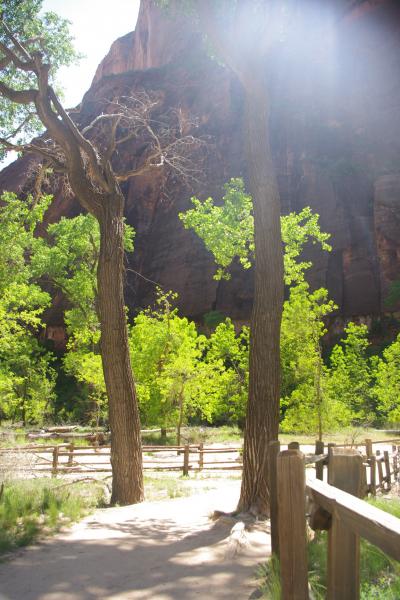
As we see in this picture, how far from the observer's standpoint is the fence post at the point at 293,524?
9.80 feet

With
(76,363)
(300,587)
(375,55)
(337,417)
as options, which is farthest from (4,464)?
(375,55)

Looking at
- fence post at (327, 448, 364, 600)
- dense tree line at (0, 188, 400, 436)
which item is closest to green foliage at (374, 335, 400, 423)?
dense tree line at (0, 188, 400, 436)

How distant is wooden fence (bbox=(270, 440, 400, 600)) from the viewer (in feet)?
6.93

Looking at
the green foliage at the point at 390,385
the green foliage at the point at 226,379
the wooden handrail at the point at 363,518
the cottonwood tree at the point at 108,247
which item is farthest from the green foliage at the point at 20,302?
the green foliage at the point at 390,385

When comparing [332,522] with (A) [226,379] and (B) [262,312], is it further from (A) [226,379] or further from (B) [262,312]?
(A) [226,379]

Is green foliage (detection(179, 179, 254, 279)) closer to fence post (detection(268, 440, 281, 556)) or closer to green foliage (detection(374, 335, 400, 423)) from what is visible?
fence post (detection(268, 440, 281, 556))

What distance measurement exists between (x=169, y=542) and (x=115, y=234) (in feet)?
18.5

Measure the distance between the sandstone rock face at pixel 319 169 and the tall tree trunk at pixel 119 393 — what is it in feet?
122

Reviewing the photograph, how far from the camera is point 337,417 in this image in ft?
71.8

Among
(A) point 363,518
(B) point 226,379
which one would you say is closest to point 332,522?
(A) point 363,518

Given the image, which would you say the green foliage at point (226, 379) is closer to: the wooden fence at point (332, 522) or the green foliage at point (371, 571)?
the green foliage at point (371, 571)

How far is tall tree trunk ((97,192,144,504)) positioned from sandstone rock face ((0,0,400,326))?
37078mm

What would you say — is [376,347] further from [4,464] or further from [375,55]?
[4,464]

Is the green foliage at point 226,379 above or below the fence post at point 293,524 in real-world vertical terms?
above
